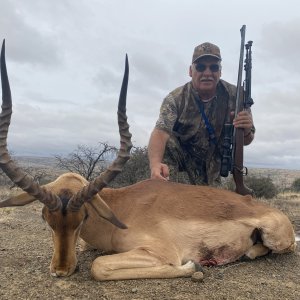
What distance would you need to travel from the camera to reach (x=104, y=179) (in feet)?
15.5

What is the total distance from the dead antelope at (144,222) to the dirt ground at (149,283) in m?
0.15

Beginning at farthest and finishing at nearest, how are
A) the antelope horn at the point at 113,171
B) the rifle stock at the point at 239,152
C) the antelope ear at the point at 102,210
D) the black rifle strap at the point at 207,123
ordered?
the black rifle strap at the point at 207,123
the rifle stock at the point at 239,152
the antelope ear at the point at 102,210
the antelope horn at the point at 113,171

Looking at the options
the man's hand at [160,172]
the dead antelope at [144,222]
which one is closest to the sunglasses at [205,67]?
the man's hand at [160,172]

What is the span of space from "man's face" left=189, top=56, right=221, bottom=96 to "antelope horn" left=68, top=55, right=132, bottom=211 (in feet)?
12.0

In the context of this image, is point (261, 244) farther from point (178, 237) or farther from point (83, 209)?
point (83, 209)

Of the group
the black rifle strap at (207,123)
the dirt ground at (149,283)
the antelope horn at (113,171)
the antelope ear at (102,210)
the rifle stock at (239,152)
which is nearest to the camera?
the dirt ground at (149,283)

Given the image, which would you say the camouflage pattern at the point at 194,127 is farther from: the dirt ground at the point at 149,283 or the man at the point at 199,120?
the dirt ground at the point at 149,283

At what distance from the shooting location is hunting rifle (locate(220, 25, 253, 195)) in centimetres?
734

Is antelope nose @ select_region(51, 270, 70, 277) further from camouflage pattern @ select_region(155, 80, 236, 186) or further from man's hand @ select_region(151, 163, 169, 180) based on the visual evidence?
camouflage pattern @ select_region(155, 80, 236, 186)

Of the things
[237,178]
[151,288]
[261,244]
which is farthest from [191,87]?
[151,288]

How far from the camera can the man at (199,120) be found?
8086 millimetres

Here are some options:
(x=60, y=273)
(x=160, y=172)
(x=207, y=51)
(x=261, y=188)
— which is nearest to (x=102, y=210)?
(x=60, y=273)

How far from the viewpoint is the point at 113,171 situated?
475 centimetres

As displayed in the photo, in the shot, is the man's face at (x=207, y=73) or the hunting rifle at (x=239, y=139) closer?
the hunting rifle at (x=239, y=139)
